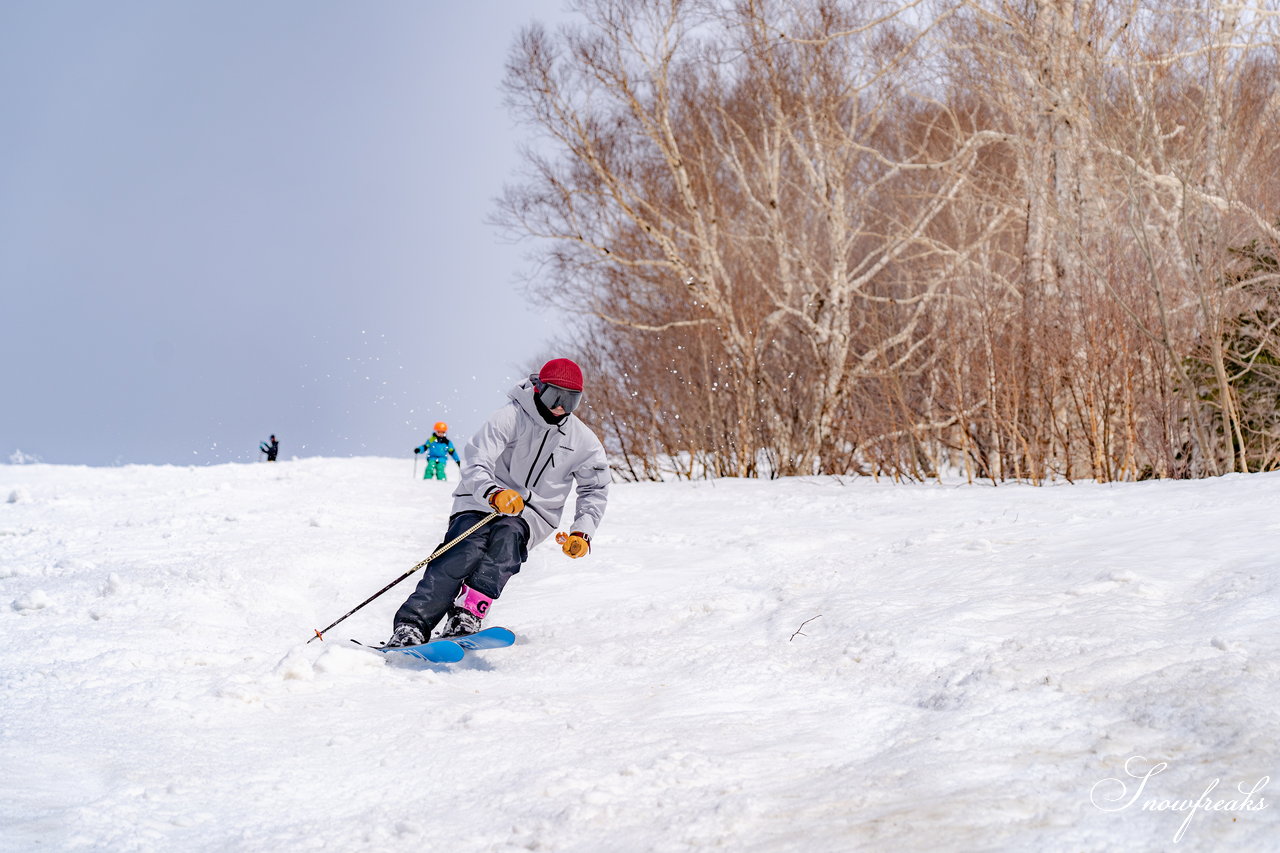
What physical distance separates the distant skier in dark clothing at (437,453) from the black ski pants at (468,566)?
1209cm

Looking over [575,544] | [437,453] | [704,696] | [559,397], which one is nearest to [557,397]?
[559,397]

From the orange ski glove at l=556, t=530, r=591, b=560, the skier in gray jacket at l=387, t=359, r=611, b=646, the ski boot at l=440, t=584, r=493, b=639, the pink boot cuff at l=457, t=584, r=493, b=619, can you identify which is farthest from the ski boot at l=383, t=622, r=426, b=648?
the orange ski glove at l=556, t=530, r=591, b=560

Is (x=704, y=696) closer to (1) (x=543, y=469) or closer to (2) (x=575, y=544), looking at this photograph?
(2) (x=575, y=544)

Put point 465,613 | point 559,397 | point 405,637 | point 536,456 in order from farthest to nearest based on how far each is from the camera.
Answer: point 536,456 < point 559,397 < point 465,613 < point 405,637

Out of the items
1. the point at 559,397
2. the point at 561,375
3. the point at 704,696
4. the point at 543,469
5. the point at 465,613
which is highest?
the point at 561,375

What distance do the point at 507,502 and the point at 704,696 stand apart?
1382mm

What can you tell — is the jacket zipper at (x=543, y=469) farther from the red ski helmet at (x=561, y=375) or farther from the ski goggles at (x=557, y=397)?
the red ski helmet at (x=561, y=375)

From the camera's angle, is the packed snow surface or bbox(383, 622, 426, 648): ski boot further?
bbox(383, 622, 426, 648): ski boot

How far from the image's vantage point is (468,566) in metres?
4.75

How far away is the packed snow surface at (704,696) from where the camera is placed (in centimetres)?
242

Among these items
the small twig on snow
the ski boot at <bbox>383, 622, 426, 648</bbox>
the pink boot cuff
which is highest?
the pink boot cuff

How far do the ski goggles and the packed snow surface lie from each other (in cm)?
118

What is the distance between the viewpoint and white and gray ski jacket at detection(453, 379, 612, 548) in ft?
16.0

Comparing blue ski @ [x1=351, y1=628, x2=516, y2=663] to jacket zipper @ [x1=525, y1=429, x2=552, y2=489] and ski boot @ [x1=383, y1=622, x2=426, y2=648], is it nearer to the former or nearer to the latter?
ski boot @ [x1=383, y1=622, x2=426, y2=648]
